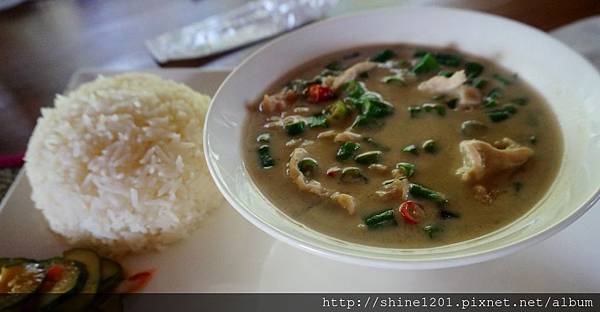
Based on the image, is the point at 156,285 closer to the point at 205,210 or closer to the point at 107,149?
the point at 205,210

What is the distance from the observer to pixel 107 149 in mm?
2029

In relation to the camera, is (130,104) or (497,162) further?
(130,104)

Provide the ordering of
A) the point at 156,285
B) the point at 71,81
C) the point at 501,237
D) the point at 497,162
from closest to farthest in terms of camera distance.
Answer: the point at 501,237 → the point at 497,162 → the point at 156,285 → the point at 71,81

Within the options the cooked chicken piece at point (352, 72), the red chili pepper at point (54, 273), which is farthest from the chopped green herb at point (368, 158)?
the red chili pepper at point (54, 273)

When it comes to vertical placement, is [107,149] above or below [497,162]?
above

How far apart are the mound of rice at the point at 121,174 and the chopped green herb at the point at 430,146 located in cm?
86

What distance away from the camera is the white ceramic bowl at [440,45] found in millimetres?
1303

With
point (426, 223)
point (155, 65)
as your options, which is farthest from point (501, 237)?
point (155, 65)

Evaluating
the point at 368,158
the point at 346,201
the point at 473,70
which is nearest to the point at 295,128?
the point at 368,158

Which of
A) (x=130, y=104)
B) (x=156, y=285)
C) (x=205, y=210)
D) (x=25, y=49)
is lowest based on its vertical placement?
(x=156, y=285)

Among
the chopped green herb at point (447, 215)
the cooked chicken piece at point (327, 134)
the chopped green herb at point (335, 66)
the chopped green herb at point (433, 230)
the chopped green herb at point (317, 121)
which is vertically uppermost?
the chopped green herb at point (335, 66)

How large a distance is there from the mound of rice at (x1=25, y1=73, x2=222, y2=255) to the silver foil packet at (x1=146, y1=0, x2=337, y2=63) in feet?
2.31

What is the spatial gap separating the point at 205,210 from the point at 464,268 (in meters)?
0.96

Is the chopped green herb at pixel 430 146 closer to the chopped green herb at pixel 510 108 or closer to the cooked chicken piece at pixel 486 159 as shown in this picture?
the cooked chicken piece at pixel 486 159
